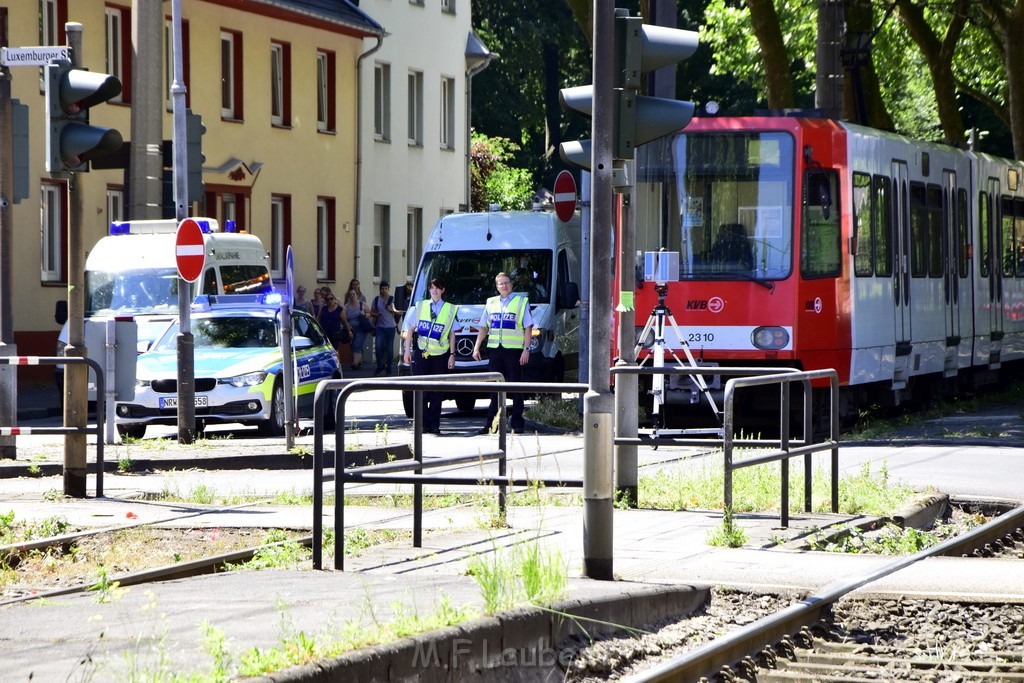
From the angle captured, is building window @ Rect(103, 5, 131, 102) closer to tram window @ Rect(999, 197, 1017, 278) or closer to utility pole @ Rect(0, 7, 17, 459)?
tram window @ Rect(999, 197, 1017, 278)

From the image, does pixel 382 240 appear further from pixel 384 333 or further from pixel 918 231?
pixel 918 231

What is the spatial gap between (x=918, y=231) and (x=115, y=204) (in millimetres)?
17910

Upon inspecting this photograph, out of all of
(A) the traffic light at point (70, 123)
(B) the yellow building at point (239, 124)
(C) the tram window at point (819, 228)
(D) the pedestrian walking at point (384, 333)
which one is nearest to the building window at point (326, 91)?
(B) the yellow building at point (239, 124)

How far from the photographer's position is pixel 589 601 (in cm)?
725

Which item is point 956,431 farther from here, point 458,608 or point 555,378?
point 458,608

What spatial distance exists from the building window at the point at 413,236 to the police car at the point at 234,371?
934 inches

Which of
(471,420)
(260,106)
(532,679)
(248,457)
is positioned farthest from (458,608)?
(260,106)

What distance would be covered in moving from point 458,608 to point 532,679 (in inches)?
15.1

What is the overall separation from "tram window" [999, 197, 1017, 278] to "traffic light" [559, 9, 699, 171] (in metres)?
18.0

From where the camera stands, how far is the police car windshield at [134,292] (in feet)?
85.0

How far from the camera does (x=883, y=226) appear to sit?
65.5ft

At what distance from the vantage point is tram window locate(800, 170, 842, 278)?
18453 mm

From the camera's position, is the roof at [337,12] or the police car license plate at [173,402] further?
the roof at [337,12]

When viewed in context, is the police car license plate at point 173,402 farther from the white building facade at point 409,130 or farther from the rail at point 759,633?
A: the white building facade at point 409,130
